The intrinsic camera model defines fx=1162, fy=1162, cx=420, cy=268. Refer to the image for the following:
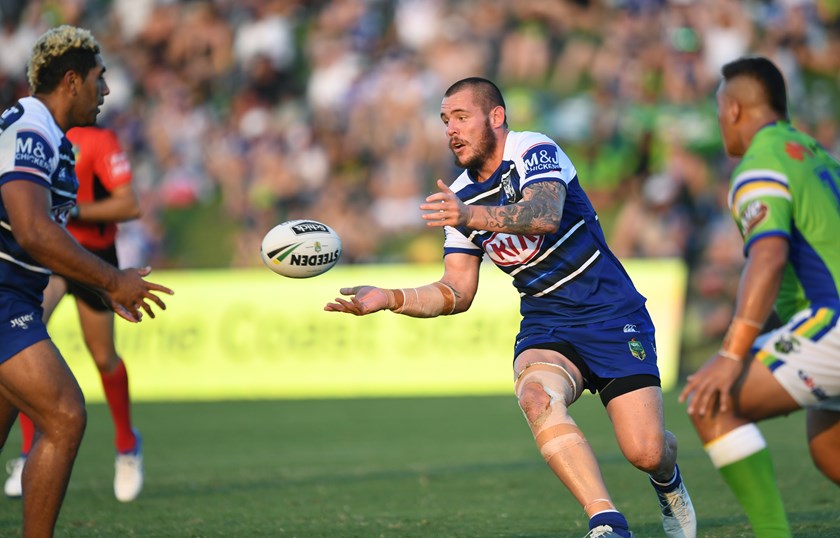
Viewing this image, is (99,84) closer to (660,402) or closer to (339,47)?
(660,402)

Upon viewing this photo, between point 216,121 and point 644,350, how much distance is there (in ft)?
59.1

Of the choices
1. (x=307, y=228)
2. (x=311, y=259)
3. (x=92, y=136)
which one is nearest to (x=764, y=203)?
(x=311, y=259)

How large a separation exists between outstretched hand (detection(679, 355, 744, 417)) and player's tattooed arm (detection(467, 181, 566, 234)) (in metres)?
1.39

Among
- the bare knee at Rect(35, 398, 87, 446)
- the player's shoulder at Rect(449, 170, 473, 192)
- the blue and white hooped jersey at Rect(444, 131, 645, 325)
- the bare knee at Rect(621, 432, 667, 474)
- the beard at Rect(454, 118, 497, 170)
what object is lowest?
the bare knee at Rect(621, 432, 667, 474)

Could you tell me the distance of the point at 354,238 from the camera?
66.0 feet

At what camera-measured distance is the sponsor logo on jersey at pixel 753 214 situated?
16.1ft

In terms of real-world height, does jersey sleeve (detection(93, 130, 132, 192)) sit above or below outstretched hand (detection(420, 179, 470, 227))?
above

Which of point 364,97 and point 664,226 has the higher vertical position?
point 364,97

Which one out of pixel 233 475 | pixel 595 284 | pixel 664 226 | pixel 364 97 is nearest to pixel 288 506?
pixel 233 475

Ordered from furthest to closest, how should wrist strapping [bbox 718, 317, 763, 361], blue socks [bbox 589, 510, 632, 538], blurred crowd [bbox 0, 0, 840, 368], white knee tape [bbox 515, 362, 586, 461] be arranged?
blurred crowd [bbox 0, 0, 840, 368]
white knee tape [bbox 515, 362, 586, 461]
blue socks [bbox 589, 510, 632, 538]
wrist strapping [bbox 718, 317, 763, 361]

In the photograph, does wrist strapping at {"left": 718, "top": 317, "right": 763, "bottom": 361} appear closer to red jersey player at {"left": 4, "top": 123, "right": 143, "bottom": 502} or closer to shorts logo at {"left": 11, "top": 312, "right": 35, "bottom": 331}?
shorts logo at {"left": 11, "top": 312, "right": 35, "bottom": 331}

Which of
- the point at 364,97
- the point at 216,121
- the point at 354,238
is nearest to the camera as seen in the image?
the point at 354,238

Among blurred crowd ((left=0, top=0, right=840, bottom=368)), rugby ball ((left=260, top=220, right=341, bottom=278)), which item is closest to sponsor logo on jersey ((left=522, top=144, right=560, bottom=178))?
rugby ball ((left=260, top=220, right=341, bottom=278))

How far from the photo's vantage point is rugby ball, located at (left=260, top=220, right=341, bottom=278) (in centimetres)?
686
